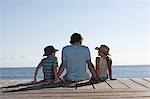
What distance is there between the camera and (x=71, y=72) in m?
7.72

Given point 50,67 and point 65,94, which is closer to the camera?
point 65,94

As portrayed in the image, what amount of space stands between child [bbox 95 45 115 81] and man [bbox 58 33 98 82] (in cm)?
73

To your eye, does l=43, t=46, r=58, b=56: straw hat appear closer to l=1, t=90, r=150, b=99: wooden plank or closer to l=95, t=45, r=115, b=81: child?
l=95, t=45, r=115, b=81: child

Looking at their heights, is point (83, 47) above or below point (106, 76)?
above

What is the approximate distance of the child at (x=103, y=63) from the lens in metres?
8.46

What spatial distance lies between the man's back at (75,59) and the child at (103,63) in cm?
76

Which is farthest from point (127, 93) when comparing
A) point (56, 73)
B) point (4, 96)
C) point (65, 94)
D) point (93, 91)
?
point (56, 73)

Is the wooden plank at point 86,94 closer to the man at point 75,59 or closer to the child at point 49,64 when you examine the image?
the man at point 75,59

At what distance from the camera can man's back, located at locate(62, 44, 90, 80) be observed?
25.2 ft

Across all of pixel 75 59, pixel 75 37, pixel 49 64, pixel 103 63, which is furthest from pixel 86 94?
pixel 103 63

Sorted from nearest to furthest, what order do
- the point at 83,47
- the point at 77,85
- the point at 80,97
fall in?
the point at 80,97 → the point at 77,85 → the point at 83,47

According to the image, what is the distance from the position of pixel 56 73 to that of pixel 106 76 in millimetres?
1198

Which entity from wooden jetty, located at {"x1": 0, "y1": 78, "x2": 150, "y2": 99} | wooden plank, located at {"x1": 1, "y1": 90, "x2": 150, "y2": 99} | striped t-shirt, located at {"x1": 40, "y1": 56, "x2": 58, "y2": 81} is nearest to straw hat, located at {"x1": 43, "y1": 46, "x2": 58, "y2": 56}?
striped t-shirt, located at {"x1": 40, "y1": 56, "x2": 58, "y2": 81}

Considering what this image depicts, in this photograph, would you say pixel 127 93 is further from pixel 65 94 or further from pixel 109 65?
pixel 109 65
